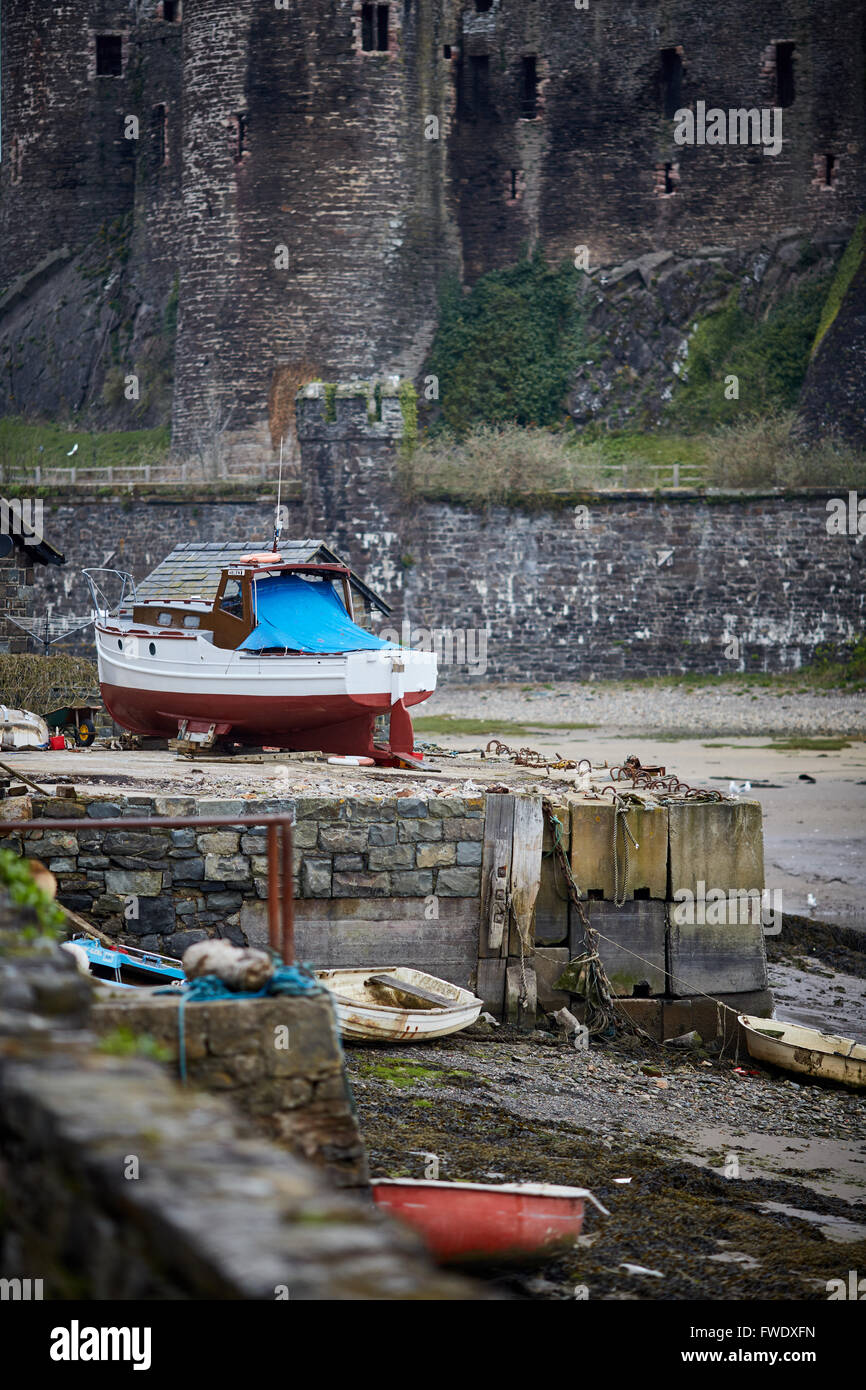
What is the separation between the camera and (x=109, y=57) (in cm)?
4166

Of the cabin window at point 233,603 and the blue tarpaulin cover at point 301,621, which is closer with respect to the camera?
the blue tarpaulin cover at point 301,621

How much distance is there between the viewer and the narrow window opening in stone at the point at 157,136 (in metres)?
40.0

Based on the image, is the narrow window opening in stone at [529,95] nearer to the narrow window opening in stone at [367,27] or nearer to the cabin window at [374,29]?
the cabin window at [374,29]

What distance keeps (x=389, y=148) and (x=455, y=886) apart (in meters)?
25.9

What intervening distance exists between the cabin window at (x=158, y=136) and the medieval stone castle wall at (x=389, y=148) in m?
0.08

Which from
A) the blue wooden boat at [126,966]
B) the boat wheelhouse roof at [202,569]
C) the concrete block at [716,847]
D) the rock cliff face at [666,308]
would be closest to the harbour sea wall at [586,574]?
the rock cliff face at [666,308]

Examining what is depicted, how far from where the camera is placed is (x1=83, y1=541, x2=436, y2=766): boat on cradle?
16406 mm

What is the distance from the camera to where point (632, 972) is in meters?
12.5

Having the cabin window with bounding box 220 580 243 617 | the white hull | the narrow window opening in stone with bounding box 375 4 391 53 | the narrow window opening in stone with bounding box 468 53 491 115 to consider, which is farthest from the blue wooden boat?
the narrow window opening in stone with bounding box 468 53 491 115

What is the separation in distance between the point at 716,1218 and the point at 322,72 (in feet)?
99.3

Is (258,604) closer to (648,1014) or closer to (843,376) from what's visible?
(648,1014)

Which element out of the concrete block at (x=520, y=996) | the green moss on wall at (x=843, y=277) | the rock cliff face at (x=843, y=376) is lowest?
the concrete block at (x=520, y=996)

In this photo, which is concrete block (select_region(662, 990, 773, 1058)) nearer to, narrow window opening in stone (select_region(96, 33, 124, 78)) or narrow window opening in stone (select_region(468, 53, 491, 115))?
narrow window opening in stone (select_region(468, 53, 491, 115))

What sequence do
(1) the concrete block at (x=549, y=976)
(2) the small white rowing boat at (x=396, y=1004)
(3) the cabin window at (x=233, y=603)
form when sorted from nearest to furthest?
(2) the small white rowing boat at (x=396, y=1004), (1) the concrete block at (x=549, y=976), (3) the cabin window at (x=233, y=603)
